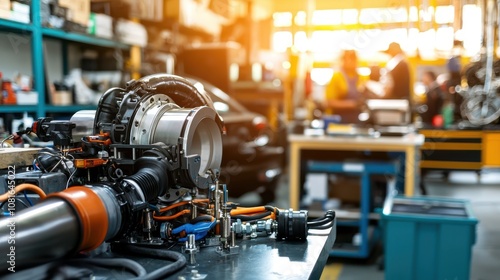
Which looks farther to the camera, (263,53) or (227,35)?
(263,53)

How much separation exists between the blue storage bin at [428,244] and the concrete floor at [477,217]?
577 millimetres

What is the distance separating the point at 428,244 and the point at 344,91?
3095mm

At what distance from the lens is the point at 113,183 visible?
3.31 ft

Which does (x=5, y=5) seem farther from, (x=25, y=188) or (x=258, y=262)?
(x=258, y=262)

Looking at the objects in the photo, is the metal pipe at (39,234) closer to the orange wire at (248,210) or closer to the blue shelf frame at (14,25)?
the orange wire at (248,210)

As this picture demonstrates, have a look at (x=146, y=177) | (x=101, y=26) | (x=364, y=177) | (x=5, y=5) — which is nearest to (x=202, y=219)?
(x=146, y=177)

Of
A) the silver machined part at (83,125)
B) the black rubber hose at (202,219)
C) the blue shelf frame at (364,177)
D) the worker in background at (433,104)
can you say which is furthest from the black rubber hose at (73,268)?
the worker in background at (433,104)

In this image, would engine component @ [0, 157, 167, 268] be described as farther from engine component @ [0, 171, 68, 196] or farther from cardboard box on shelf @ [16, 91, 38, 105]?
cardboard box on shelf @ [16, 91, 38, 105]

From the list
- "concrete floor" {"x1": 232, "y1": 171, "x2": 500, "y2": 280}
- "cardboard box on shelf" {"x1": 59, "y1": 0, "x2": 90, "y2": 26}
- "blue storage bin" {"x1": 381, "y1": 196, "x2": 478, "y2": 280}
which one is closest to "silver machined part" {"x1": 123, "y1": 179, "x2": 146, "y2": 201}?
"blue storage bin" {"x1": 381, "y1": 196, "x2": 478, "y2": 280}

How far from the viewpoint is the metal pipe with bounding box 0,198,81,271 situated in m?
0.77

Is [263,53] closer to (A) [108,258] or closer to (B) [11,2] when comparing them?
(B) [11,2]

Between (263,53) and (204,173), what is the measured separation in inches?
242

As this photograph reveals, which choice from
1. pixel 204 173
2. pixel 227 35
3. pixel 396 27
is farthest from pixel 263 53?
pixel 204 173

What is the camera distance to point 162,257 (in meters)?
1.00
